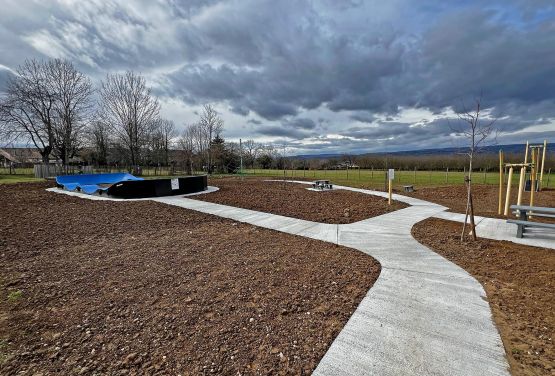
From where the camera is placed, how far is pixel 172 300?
11.3 feet

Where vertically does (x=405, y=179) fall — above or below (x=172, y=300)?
below

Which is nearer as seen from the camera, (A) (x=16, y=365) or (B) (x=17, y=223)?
(A) (x=16, y=365)

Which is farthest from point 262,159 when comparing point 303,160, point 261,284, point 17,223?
point 261,284

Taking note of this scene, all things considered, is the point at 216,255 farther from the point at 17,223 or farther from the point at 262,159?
the point at 262,159

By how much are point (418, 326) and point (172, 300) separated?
9.44ft

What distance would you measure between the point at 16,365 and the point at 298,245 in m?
4.35

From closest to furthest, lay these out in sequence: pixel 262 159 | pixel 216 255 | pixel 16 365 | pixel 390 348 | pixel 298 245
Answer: pixel 16 365, pixel 390 348, pixel 216 255, pixel 298 245, pixel 262 159

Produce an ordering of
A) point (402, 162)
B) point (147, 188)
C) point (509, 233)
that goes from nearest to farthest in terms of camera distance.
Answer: point (509, 233), point (147, 188), point (402, 162)

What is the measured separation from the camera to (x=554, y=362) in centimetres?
242

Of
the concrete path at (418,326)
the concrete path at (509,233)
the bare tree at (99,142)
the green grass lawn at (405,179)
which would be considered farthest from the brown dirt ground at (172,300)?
the bare tree at (99,142)

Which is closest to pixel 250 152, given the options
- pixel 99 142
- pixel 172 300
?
pixel 99 142

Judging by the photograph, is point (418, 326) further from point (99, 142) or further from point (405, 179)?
point (99, 142)

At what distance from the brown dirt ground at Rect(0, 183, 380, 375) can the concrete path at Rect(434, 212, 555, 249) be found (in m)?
4.00

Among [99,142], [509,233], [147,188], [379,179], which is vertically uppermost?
[99,142]
